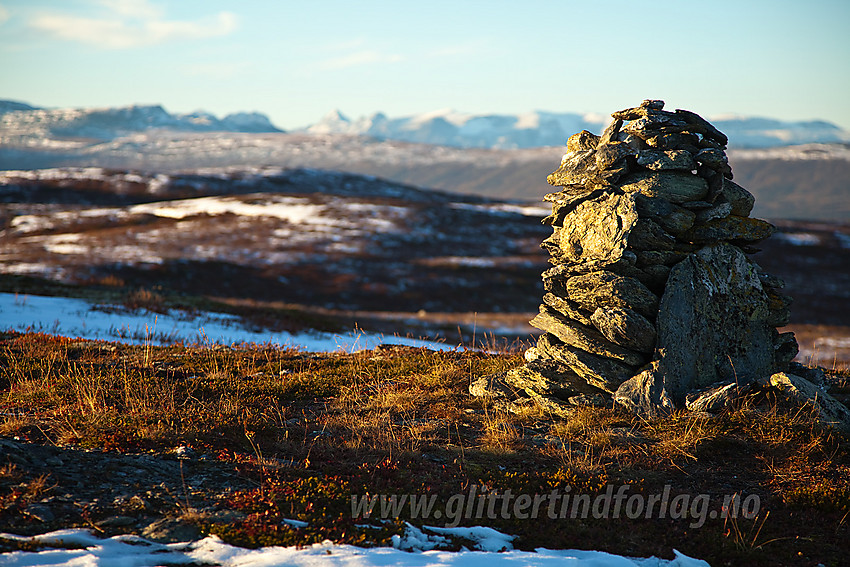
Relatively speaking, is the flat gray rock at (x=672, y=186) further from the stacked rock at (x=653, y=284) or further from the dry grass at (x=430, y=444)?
the dry grass at (x=430, y=444)

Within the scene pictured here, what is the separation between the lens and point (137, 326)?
18828mm

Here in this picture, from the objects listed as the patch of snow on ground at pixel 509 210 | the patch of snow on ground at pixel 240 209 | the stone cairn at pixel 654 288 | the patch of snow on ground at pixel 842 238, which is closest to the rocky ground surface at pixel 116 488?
the stone cairn at pixel 654 288

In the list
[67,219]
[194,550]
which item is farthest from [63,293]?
[67,219]

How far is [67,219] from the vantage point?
61.4m

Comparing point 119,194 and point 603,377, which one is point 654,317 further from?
point 119,194

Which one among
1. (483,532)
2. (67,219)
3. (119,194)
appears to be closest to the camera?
(483,532)

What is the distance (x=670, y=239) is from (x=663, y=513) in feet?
16.6

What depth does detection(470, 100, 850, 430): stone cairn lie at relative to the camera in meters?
9.55

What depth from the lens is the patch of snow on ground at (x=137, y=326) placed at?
682 inches

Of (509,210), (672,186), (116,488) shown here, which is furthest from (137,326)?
(509,210)

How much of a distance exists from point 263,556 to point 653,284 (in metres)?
7.90

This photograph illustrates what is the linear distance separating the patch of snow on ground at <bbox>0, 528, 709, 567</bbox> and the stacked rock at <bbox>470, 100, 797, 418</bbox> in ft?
13.1

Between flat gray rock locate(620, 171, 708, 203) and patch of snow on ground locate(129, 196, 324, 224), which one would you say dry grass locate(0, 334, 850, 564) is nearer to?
flat gray rock locate(620, 171, 708, 203)

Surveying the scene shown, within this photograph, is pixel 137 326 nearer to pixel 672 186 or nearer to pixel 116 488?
pixel 116 488
